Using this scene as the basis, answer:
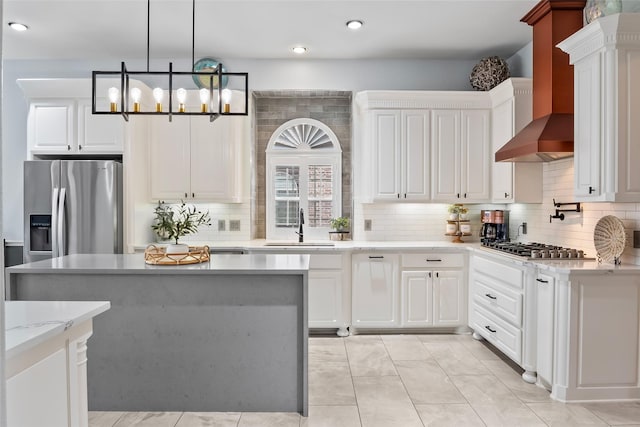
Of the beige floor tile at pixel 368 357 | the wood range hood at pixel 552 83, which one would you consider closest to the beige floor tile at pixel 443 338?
the beige floor tile at pixel 368 357

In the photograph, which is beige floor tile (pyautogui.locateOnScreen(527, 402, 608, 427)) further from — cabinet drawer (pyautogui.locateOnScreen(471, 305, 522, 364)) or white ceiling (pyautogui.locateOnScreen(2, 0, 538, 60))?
white ceiling (pyautogui.locateOnScreen(2, 0, 538, 60))

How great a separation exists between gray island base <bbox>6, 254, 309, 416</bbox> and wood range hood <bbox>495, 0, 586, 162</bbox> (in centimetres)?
207

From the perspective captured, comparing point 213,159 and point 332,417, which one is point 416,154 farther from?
point 332,417

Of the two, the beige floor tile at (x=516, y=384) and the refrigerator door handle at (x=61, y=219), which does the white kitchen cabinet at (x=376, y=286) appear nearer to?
the beige floor tile at (x=516, y=384)

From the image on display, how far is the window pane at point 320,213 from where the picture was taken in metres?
5.35

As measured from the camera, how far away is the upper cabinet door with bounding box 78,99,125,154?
4508 millimetres

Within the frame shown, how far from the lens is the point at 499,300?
3.76 metres

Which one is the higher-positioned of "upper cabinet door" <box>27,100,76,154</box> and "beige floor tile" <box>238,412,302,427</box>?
"upper cabinet door" <box>27,100,76,154</box>

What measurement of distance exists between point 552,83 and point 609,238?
127 cm

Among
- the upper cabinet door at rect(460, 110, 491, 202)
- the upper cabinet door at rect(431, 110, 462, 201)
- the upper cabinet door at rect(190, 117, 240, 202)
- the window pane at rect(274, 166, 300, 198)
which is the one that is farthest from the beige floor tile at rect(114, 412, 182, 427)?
the upper cabinet door at rect(460, 110, 491, 202)

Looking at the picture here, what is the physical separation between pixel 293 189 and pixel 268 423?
3.04 metres

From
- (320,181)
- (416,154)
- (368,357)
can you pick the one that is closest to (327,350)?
(368,357)

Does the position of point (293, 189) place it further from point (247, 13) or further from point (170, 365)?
point (170, 365)

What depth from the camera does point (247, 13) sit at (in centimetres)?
389
